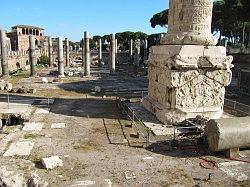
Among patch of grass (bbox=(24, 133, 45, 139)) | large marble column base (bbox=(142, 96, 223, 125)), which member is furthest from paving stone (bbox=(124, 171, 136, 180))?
large marble column base (bbox=(142, 96, 223, 125))

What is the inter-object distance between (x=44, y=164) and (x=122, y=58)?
5952 cm

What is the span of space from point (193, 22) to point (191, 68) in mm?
2224

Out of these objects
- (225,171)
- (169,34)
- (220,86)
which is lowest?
(225,171)

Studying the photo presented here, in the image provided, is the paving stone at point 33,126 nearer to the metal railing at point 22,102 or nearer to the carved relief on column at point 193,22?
the metal railing at point 22,102

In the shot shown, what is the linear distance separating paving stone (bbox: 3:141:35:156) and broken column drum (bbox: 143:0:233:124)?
599cm

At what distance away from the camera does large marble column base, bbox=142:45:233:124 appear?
43.2ft

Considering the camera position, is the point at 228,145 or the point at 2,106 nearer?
the point at 228,145

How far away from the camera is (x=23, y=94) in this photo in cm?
2141

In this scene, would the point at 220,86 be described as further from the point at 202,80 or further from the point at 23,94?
the point at 23,94

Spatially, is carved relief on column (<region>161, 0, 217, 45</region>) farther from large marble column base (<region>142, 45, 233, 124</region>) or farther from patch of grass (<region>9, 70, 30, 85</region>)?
patch of grass (<region>9, 70, 30, 85</region>)

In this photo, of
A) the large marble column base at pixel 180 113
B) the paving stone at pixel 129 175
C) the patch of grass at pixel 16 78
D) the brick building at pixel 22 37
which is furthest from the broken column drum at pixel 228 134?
the brick building at pixel 22 37

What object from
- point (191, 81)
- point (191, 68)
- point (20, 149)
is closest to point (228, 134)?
point (191, 81)

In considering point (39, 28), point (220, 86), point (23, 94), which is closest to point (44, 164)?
point (220, 86)

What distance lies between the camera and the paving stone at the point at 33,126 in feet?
41.8
